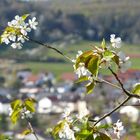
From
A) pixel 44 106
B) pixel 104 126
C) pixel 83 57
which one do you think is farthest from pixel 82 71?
pixel 44 106

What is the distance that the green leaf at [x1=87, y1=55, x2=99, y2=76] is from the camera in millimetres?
1435

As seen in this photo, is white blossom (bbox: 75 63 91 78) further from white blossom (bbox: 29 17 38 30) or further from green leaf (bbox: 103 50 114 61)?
white blossom (bbox: 29 17 38 30)

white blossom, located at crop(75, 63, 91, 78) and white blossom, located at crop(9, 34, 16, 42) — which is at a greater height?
white blossom, located at crop(9, 34, 16, 42)

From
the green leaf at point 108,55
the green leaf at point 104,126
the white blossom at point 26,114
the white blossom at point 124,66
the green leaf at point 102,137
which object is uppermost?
the white blossom at point 26,114

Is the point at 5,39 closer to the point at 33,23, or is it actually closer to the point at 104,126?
the point at 33,23

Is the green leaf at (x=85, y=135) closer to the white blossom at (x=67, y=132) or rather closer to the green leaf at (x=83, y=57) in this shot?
the white blossom at (x=67, y=132)

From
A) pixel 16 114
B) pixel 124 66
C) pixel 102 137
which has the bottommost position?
pixel 102 137

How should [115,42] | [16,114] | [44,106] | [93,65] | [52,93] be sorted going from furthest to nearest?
1. [52,93]
2. [44,106]
3. [16,114]
4. [115,42]
5. [93,65]

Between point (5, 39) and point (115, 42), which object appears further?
point (5, 39)

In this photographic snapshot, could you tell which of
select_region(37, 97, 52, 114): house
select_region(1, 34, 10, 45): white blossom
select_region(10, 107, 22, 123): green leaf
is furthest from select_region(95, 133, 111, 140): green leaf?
select_region(37, 97, 52, 114): house

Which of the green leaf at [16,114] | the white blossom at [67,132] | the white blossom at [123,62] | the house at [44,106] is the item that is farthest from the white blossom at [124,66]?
the house at [44,106]

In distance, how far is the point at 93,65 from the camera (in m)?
1.44

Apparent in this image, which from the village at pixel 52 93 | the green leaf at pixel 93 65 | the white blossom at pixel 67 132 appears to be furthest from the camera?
the village at pixel 52 93

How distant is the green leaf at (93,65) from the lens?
1435mm
